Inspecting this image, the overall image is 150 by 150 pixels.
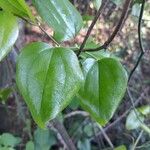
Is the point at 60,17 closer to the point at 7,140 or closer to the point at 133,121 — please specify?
the point at 133,121

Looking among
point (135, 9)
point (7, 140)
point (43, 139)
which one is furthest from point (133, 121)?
point (43, 139)

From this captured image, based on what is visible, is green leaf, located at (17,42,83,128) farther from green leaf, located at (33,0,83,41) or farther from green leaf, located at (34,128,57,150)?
green leaf, located at (34,128,57,150)

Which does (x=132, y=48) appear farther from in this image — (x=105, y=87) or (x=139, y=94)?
(x=105, y=87)

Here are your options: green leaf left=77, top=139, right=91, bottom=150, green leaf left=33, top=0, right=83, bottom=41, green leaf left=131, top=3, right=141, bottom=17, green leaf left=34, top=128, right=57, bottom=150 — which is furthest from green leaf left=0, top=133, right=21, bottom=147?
green leaf left=33, top=0, right=83, bottom=41

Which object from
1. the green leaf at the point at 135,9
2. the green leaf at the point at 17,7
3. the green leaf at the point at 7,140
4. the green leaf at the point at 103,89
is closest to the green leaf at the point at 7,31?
the green leaf at the point at 17,7

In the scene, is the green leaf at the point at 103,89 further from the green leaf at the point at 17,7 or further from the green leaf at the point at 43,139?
the green leaf at the point at 43,139
